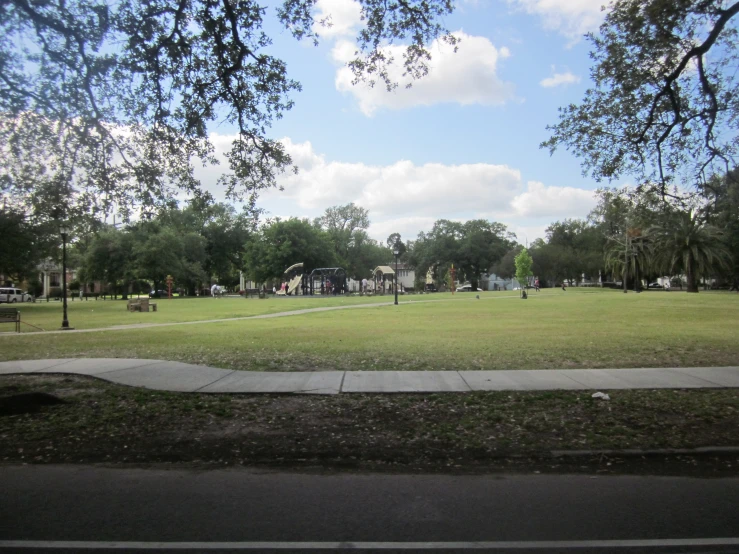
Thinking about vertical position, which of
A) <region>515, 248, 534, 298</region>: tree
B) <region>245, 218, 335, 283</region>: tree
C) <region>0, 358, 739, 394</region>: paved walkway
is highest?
<region>245, 218, 335, 283</region>: tree

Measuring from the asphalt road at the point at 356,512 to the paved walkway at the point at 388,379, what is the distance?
3474mm

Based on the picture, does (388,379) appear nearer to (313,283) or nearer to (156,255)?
(313,283)

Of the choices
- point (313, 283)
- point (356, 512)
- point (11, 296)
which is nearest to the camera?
point (356, 512)

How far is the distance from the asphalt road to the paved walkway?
11.4 ft

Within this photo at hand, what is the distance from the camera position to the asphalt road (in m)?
3.88

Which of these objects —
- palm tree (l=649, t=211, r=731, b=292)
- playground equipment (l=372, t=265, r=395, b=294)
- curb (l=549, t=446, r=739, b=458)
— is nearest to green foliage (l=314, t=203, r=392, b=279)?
playground equipment (l=372, t=265, r=395, b=294)

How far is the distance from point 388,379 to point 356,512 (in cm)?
513

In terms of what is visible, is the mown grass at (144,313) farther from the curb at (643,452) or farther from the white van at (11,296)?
the white van at (11,296)

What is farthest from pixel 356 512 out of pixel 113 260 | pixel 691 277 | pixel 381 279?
pixel 113 260

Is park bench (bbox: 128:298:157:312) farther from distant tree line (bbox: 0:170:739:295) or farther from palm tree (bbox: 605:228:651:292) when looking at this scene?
palm tree (bbox: 605:228:651:292)

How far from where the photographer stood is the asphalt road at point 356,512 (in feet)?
12.7

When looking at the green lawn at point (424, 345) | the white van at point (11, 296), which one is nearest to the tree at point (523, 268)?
the green lawn at point (424, 345)

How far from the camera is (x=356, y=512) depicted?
4469mm

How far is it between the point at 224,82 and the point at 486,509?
965 cm
